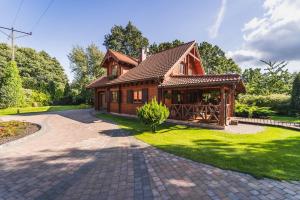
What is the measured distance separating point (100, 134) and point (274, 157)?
8.21 m

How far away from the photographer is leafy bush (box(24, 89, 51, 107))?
32375mm

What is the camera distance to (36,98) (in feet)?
113

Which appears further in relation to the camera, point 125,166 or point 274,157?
point 274,157

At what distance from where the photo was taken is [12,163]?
658 cm

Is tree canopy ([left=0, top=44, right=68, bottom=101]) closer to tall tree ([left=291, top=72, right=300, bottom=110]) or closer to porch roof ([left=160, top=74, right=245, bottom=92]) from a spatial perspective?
porch roof ([left=160, top=74, right=245, bottom=92])

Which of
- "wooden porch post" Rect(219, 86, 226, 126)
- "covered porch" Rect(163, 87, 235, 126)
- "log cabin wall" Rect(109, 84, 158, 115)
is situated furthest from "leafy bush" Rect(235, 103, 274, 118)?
"log cabin wall" Rect(109, 84, 158, 115)

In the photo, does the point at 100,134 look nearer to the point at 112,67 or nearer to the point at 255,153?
the point at 255,153

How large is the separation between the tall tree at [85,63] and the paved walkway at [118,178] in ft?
102

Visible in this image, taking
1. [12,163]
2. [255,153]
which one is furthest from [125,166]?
[255,153]

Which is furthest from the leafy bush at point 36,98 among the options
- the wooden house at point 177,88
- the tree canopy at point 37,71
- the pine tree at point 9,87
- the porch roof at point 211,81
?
the porch roof at point 211,81

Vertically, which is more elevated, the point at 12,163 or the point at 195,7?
the point at 195,7

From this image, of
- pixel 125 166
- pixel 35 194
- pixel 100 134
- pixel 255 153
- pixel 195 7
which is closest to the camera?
pixel 35 194

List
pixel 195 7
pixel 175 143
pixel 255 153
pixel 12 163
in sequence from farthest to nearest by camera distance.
→ 1. pixel 195 7
2. pixel 175 143
3. pixel 255 153
4. pixel 12 163

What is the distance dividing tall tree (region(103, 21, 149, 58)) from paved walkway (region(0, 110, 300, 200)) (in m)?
39.4
